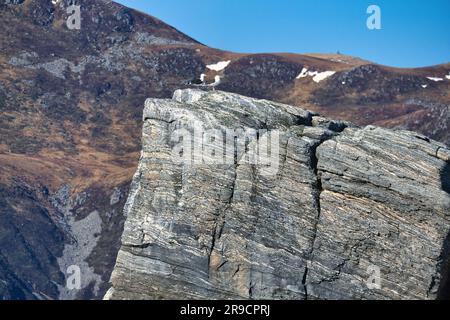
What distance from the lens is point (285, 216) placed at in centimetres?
3475

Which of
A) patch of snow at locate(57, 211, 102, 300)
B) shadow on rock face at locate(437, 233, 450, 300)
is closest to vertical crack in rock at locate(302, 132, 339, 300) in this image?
shadow on rock face at locate(437, 233, 450, 300)

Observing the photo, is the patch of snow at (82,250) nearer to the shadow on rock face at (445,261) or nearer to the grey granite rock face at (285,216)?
the grey granite rock face at (285,216)

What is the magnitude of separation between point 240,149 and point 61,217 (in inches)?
5547

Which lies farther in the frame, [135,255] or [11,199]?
[11,199]

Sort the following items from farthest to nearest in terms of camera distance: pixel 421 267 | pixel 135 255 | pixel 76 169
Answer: pixel 76 169
pixel 135 255
pixel 421 267

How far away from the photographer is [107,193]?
170500mm

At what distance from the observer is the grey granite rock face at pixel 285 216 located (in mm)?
34031

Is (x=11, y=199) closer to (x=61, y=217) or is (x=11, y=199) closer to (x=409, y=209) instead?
(x=61, y=217)

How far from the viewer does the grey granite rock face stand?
112ft

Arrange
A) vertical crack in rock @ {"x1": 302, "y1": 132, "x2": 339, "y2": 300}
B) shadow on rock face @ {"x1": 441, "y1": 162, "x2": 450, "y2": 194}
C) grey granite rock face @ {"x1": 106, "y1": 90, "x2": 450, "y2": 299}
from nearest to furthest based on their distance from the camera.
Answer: grey granite rock face @ {"x1": 106, "y1": 90, "x2": 450, "y2": 299}
vertical crack in rock @ {"x1": 302, "y1": 132, "x2": 339, "y2": 300}
shadow on rock face @ {"x1": 441, "y1": 162, "x2": 450, "y2": 194}

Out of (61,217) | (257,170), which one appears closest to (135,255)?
(257,170)

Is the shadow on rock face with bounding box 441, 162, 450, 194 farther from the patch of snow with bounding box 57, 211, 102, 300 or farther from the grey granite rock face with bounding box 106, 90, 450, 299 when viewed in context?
the patch of snow with bounding box 57, 211, 102, 300

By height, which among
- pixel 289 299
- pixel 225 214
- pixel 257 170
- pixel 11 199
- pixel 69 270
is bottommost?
pixel 69 270

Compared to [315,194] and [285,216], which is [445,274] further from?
[285,216]
